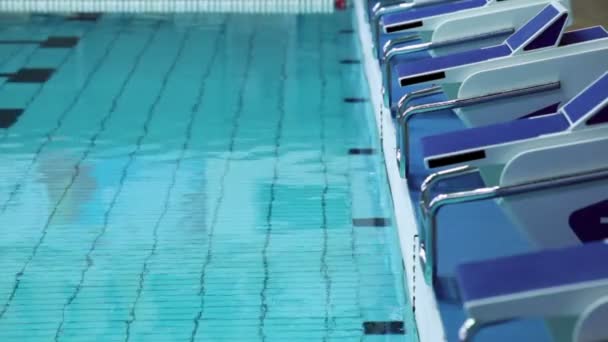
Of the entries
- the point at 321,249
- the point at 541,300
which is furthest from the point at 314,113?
the point at 541,300

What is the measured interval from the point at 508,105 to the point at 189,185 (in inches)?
57.6

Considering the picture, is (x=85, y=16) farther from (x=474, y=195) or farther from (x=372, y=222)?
(x=474, y=195)

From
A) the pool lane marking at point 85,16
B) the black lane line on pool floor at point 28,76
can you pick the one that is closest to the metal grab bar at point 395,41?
the black lane line on pool floor at point 28,76

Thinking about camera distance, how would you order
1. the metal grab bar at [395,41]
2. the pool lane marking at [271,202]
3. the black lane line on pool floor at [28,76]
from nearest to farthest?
the pool lane marking at [271,202] < the metal grab bar at [395,41] < the black lane line on pool floor at [28,76]

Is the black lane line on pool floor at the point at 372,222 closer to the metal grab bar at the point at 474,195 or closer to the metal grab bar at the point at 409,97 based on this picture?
the metal grab bar at the point at 409,97

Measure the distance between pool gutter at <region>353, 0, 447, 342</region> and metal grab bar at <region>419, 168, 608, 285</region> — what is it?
0.08m

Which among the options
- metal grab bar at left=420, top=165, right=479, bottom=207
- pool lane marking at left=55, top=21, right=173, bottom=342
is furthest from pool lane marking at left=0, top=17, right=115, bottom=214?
metal grab bar at left=420, top=165, right=479, bottom=207

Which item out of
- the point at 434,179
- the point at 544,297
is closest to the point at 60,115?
the point at 434,179

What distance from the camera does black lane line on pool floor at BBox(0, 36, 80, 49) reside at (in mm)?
7062

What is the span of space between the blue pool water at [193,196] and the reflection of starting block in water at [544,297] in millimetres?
1209

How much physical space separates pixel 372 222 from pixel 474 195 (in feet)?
4.92

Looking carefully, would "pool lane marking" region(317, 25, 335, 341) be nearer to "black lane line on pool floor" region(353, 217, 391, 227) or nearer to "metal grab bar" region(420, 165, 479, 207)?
"black lane line on pool floor" region(353, 217, 391, 227)

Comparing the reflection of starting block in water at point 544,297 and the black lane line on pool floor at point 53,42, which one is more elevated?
the black lane line on pool floor at point 53,42

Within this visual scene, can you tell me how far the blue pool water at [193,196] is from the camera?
3494 mm
